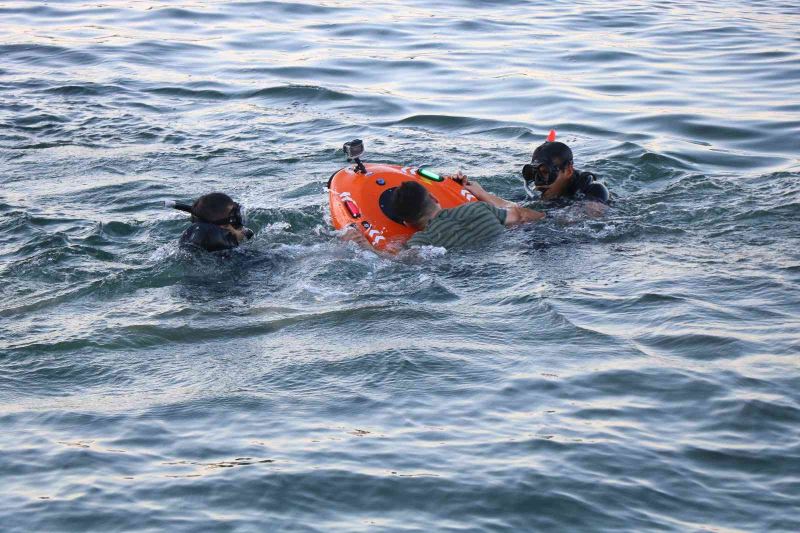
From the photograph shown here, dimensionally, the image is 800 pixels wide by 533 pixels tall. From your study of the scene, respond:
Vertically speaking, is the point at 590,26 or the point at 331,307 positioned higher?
the point at 590,26

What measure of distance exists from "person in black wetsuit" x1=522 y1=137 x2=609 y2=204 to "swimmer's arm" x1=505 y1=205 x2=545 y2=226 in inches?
11.8

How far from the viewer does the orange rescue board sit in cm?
766

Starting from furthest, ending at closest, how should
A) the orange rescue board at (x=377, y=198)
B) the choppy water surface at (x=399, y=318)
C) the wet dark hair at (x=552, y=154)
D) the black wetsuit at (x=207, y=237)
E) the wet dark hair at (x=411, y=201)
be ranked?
1. the wet dark hair at (x=552, y=154)
2. the orange rescue board at (x=377, y=198)
3. the wet dark hair at (x=411, y=201)
4. the black wetsuit at (x=207, y=237)
5. the choppy water surface at (x=399, y=318)

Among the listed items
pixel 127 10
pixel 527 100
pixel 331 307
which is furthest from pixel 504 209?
pixel 127 10

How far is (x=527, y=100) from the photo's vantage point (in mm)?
12320

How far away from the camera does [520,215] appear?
7.95 m

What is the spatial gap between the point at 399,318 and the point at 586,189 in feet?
8.32

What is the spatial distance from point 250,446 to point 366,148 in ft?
19.8

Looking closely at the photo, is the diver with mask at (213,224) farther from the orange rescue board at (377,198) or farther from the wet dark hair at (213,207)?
the orange rescue board at (377,198)

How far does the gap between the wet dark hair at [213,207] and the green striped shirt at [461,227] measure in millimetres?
1269

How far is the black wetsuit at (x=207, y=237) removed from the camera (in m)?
7.08

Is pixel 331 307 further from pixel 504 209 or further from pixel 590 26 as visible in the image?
pixel 590 26

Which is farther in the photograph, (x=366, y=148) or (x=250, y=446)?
(x=366, y=148)

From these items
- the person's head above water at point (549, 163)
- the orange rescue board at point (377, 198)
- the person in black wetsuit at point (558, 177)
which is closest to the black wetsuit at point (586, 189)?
the person in black wetsuit at point (558, 177)
